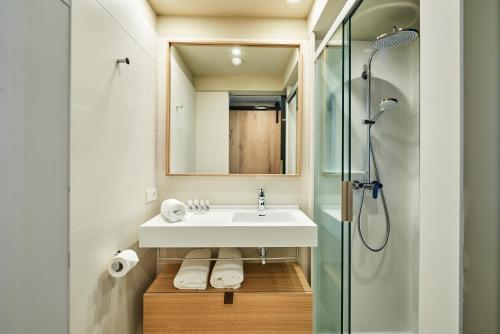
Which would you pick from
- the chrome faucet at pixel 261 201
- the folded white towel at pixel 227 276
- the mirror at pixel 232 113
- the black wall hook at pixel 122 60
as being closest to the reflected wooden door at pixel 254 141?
the mirror at pixel 232 113

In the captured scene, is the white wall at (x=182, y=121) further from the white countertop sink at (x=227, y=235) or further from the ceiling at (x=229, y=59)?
the white countertop sink at (x=227, y=235)

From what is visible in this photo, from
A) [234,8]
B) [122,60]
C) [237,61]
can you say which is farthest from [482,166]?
[234,8]

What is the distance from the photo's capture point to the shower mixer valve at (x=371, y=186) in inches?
50.6

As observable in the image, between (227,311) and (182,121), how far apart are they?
1.28 meters

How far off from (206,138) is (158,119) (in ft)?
1.23

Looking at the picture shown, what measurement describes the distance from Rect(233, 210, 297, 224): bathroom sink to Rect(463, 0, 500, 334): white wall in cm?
120

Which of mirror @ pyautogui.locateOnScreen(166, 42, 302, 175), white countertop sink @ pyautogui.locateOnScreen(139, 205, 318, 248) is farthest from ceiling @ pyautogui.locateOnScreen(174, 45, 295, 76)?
white countertop sink @ pyautogui.locateOnScreen(139, 205, 318, 248)

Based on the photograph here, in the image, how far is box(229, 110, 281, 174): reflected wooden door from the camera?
1.90m

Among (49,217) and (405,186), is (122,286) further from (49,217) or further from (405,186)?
(405,186)

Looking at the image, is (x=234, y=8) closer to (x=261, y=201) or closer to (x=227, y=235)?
(x=261, y=201)

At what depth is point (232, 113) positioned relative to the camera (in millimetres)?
1903

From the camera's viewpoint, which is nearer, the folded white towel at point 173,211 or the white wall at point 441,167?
the white wall at point 441,167

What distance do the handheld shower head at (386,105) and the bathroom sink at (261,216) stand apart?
838mm

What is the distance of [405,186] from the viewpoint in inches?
47.2
